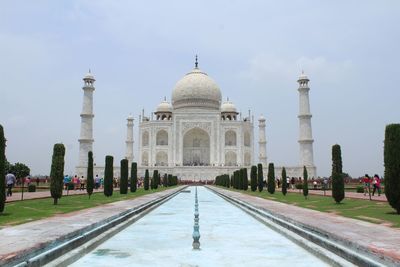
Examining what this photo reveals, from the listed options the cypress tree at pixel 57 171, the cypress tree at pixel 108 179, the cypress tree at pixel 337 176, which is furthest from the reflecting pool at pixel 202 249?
the cypress tree at pixel 108 179

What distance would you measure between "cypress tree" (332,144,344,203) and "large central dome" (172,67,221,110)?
121 feet

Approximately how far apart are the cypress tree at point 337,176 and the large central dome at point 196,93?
3696 centimetres

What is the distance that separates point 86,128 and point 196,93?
1519 centimetres

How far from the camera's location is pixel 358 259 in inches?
153

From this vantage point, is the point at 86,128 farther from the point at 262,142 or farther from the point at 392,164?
the point at 392,164

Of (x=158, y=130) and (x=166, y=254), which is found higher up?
(x=158, y=130)

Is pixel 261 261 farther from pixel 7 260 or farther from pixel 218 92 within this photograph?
pixel 218 92

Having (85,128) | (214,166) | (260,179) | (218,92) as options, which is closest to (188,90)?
(218,92)

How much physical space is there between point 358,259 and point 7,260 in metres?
3.03

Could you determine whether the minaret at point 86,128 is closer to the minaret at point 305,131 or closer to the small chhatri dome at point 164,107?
the small chhatri dome at point 164,107

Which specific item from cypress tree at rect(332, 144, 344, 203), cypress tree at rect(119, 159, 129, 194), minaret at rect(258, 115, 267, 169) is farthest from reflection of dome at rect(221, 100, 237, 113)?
cypress tree at rect(332, 144, 344, 203)

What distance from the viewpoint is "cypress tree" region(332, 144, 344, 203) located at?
1233 cm

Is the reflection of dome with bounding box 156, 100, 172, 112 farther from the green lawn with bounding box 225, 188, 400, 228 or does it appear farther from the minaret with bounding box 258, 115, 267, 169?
the green lawn with bounding box 225, 188, 400, 228

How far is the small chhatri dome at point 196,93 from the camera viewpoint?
50.2 m
